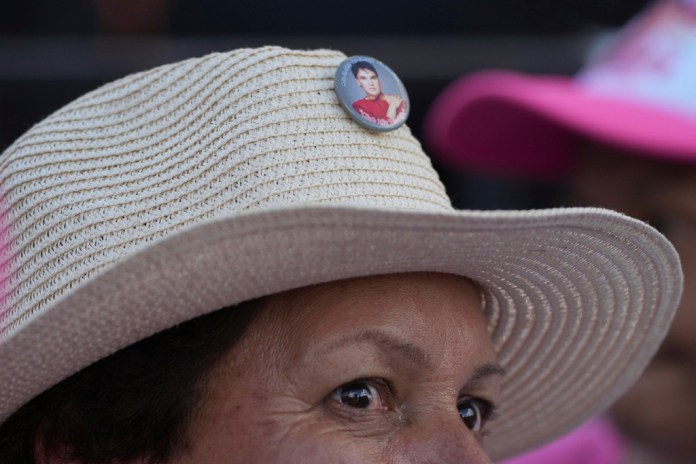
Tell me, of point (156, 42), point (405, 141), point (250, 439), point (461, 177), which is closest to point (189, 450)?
point (250, 439)

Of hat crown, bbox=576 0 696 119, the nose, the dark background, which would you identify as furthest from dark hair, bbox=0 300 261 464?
the dark background

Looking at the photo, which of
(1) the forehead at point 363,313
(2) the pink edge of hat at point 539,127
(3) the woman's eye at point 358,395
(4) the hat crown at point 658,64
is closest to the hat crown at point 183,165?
(1) the forehead at point 363,313

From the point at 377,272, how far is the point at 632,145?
1800 mm

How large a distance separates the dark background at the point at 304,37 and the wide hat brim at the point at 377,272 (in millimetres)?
2794

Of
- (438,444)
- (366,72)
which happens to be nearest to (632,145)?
(366,72)

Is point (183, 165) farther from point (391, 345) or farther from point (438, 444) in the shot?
point (438, 444)

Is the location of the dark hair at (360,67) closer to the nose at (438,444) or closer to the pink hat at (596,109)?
the nose at (438,444)

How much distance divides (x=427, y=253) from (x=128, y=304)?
1.39 feet

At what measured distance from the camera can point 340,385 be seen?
1616 mm

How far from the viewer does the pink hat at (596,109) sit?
326 cm

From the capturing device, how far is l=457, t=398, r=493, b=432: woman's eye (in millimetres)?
1887

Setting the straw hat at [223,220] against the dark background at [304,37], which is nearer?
the straw hat at [223,220]

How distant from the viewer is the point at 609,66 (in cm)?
363

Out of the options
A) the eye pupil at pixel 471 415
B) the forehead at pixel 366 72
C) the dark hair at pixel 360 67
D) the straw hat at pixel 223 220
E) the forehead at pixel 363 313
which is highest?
the dark hair at pixel 360 67
